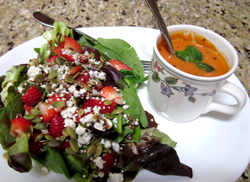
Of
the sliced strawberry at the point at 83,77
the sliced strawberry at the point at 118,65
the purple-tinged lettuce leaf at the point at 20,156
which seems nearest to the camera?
the purple-tinged lettuce leaf at the point at 20,156

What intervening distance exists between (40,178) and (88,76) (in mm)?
503

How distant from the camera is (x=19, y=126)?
2.52 ft

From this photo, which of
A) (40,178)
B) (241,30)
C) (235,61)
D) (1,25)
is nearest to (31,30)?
(1,25)

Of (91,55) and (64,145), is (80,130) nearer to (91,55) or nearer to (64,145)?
(64,145)

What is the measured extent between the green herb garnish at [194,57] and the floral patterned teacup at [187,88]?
0.09 metres

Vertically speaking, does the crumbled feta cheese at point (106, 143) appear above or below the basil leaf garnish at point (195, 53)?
below

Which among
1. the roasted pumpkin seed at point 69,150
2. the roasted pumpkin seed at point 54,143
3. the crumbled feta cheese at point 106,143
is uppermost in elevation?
the roasted pumpkin seed at point 54,143

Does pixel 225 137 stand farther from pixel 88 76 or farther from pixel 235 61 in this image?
pixel 88 76

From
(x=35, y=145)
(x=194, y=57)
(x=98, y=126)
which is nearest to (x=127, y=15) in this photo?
(x=194, y=57)

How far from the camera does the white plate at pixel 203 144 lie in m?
0.79

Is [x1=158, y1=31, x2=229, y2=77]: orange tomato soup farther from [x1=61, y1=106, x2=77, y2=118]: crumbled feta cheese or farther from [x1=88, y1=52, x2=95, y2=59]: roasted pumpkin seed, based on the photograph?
[x1=61, y1=106, x2=77, y2=118]: crumbled feta cheese

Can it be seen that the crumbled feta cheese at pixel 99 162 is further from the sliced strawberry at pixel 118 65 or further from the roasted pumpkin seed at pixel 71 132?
→ the sliced strawberry at pixel 118 65

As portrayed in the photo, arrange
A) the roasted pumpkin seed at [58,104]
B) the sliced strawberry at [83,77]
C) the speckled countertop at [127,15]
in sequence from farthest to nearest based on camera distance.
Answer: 1. the speckled countertop at [127,15]
2. the sliced strawberry at [83,77]
3. the roasted pumpkin seed at [58,104]

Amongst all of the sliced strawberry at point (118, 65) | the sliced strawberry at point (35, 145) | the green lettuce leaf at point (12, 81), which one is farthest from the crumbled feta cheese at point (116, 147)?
the green lettuce leaf at point (12, 81)
